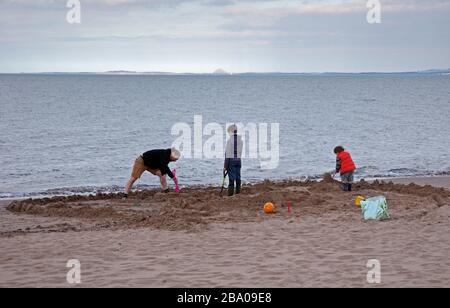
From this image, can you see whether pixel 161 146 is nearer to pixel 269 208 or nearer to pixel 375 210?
pixel 269 208

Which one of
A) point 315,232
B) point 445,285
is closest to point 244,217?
point 315,232

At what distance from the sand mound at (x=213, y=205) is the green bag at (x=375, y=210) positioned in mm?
259

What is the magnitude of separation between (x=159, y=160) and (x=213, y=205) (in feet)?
5.84

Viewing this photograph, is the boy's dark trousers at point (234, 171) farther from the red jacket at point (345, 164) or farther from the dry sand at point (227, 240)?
the red jacket at point (345, 164)

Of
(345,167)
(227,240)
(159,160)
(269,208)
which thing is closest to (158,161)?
Answer: (159,160)

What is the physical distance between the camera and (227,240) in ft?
34.6

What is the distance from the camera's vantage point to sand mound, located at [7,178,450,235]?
40.1 feet

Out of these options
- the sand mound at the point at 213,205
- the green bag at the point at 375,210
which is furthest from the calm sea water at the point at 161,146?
the green bag at the point at 375,210

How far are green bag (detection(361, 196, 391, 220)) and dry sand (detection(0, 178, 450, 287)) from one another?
6.0 inches

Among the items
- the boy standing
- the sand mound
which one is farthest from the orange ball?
the boy standing

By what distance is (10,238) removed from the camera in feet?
36.0

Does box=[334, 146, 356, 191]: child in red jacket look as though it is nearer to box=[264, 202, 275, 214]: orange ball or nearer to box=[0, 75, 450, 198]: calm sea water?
box=[264, 202, 275, 214]: orange ball

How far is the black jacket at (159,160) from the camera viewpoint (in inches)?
570
